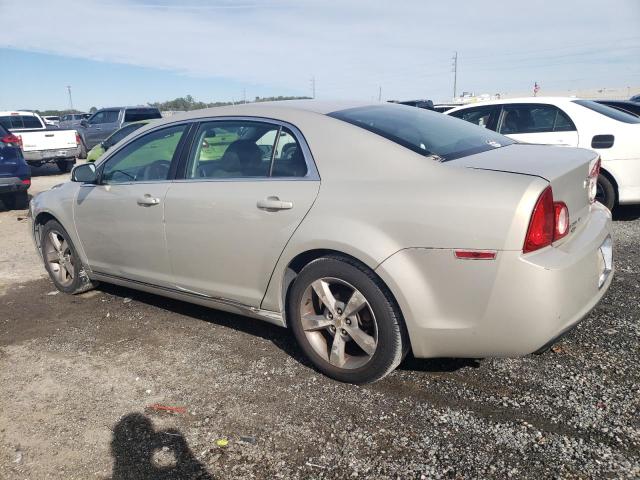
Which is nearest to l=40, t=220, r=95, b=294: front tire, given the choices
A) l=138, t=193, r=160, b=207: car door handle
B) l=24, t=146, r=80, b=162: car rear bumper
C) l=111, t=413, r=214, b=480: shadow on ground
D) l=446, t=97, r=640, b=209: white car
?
l=138, t=193, r=160, b=207: car door handle

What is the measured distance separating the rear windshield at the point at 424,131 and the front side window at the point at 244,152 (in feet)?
1.23

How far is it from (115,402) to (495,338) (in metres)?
2.16

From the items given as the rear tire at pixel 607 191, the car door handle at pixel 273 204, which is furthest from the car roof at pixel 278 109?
the rear tire at pixel 607 191

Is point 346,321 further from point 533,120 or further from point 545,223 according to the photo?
point 533,120

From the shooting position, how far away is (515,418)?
262 cm

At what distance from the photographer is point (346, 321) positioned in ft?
9.60

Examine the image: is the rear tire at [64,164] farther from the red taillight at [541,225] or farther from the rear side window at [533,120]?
the red taillight at [541,225]

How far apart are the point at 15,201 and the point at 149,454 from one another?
925 cm

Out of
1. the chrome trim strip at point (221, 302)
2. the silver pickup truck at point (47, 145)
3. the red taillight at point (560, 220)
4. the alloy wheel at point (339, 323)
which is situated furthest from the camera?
the silver pickup truck at point (47, 145)

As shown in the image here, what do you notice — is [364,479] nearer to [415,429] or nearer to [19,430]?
[415,429]

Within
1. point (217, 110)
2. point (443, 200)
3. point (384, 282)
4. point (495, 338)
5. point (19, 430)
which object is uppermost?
point (217, 110)

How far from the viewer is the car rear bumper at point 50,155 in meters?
13.8

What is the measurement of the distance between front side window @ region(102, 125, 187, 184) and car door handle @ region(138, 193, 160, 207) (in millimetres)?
174

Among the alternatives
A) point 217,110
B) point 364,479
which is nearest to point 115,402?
point 364,479
